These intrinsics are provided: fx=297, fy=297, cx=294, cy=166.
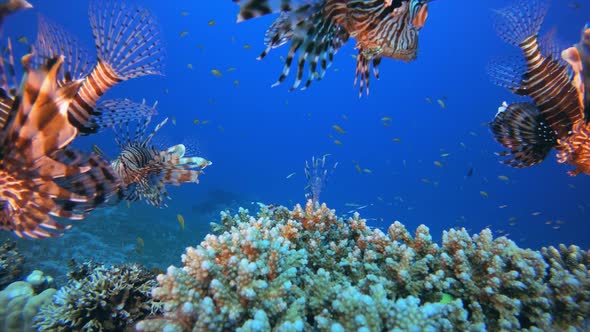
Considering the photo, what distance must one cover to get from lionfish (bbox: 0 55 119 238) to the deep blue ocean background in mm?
10015

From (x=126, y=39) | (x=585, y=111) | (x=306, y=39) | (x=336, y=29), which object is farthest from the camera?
(x=126, y=39)

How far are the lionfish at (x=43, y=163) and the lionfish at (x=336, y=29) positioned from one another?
1117 millimetres

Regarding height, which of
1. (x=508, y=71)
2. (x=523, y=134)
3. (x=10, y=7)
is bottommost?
(x=10, y=7)

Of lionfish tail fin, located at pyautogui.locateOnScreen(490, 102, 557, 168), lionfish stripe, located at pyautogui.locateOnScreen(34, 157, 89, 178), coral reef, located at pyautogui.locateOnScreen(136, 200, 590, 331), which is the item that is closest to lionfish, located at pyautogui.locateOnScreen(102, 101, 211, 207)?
coral reef, located at pyautogui.locateOnScreen(136, 200, 590, 331)

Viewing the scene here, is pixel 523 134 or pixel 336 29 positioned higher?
pixel 523 134

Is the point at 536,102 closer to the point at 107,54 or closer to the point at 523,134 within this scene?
the point at 523,134

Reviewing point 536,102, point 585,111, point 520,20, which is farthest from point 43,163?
point 520,20

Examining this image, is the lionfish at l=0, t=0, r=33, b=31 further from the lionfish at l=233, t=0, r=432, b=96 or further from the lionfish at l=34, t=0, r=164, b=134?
the lionfish at l=34, t=0, r=164, b=134

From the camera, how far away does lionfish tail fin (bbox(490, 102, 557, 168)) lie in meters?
3.19

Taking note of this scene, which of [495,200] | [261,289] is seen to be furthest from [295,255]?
[495,200]

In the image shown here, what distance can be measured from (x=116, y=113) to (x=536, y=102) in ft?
15.1

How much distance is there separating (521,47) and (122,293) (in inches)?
190

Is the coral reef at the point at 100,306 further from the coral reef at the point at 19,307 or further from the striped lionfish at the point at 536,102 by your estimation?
the striped lionfish at the point at 536,102

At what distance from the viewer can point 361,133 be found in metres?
69.6
